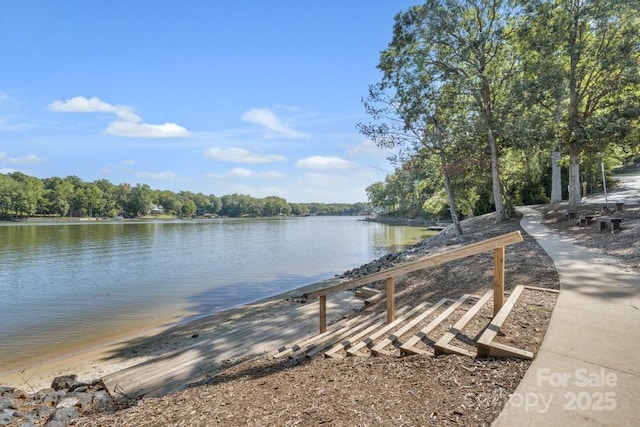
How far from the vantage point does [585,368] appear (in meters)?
2.69

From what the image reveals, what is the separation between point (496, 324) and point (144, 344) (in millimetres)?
Result: 7701

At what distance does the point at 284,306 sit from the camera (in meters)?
10.4

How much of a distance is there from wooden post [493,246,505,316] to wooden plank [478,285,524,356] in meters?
0.09

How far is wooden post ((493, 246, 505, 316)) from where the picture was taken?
3695mm

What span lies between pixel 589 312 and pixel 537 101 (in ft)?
42.3

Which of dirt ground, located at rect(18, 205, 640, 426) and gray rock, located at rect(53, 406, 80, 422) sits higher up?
dirt ground, located at rect(18, 205, 640, 426)

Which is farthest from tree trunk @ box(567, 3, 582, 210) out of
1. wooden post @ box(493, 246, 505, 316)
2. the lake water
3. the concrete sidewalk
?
wooden post @ box(493, 246, 505, 316)

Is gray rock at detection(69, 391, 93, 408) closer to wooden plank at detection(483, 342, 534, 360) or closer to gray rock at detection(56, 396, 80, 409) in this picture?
gray rock at detection(56, 396, 80, 409)

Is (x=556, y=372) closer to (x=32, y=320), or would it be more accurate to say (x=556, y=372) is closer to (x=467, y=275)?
(x=467, y=275)

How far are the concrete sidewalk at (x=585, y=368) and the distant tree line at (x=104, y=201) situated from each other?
10890 centimetres

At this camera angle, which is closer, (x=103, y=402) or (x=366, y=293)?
(x=103, y=402)

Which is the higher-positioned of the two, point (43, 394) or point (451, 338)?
point (451, 338)

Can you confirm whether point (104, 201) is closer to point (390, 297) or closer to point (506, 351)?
point (390, 297)

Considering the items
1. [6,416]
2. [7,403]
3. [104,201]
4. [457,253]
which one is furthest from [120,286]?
[104,201]
